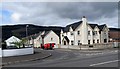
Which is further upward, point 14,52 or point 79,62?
point 14,52

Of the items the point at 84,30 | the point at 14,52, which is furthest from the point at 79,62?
the point at 84,30

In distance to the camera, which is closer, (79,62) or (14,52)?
(79,62)

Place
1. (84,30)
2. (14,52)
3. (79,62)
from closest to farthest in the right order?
(79,62), (14,52), (84,30)

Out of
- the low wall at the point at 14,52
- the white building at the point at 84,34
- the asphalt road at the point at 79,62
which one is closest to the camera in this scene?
the asphalt road at the point at 79,62

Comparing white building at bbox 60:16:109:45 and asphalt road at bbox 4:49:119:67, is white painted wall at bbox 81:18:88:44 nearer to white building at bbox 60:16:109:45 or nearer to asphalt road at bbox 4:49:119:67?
white building at bbox 60:16:109:45

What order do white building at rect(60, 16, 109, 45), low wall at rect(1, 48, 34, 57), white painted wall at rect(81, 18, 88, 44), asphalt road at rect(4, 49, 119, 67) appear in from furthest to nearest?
1. white building at rect(60, 16, 109, 45)
2. white painted wall at rect(81, 18, 88, 44)
3. low wall at rect(1, 48, 34, 57)
4. asphalt road at rect(4, 49, 119, 67)

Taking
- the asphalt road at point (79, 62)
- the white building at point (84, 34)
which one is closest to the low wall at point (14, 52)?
the asphalt road at point (79, 62)

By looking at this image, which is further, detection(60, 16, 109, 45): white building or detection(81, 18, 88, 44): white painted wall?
detection(60, 16, 109, 45): white building

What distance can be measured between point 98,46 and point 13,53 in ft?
78.2

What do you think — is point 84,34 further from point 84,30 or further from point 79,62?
point 79,62

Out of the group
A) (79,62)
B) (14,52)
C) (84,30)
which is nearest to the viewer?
(79,62)

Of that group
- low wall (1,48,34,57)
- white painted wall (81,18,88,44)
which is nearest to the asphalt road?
low wall (1,48,34,57)

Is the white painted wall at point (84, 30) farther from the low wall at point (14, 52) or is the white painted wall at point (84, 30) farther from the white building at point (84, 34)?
the low wall at point (14, 52)

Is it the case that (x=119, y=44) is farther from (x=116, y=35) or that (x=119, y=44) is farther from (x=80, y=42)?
(x=116, y=35)
